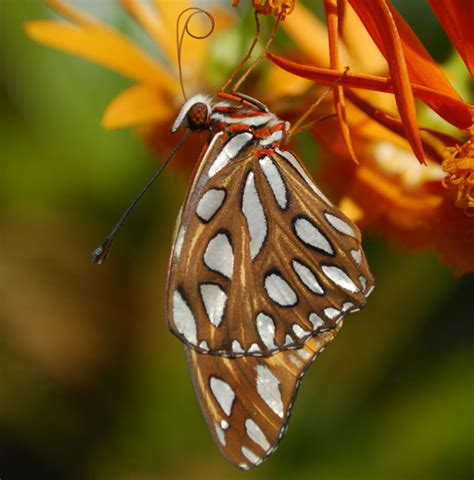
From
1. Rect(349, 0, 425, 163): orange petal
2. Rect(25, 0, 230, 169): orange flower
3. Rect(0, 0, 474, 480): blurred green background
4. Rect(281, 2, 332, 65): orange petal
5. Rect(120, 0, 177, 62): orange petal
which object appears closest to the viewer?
Rect(349, 0, 425, 163): orange petal

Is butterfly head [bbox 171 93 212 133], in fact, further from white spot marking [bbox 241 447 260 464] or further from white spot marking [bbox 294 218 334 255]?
white spot marking [bbox 241 447 260 464]

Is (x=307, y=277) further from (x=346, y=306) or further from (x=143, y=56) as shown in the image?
(x=143, y=56)

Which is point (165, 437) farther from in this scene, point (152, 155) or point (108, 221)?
point (152, 155)

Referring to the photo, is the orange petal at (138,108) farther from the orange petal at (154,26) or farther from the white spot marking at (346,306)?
the white spot marking at (346,306)

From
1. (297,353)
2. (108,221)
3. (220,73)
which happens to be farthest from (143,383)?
(297,353)

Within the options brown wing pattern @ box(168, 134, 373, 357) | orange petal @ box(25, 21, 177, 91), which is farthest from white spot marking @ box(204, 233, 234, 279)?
orange petal @ box(25, 21, 177, 91)

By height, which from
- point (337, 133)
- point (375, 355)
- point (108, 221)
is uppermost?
point (337, 133)
